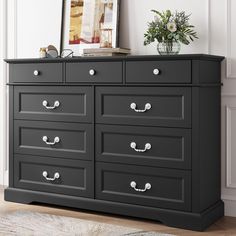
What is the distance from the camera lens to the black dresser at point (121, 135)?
318cm

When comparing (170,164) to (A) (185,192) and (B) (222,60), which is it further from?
(B) (222,60)

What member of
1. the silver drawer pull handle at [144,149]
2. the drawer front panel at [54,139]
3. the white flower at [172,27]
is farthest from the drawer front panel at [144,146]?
the white flower at [172,27]

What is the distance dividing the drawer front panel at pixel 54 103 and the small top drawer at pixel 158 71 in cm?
36

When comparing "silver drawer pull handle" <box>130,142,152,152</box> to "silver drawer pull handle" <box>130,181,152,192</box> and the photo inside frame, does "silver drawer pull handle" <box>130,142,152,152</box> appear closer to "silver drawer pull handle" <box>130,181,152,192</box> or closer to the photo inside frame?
"silver drawer pull handle" <box>130,181,152,192</box>

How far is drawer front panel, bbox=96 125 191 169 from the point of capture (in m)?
3.19

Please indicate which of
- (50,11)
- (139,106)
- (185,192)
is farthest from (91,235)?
(50,11)

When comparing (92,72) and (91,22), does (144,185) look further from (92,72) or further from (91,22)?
(91,22)

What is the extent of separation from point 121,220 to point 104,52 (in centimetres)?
A: 118

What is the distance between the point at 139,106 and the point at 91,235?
0.89 meters

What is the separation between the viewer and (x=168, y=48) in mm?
3480

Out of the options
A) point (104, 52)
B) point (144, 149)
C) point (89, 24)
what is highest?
point (89, 24)

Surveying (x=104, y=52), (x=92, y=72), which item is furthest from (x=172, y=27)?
(x=92, y=72)

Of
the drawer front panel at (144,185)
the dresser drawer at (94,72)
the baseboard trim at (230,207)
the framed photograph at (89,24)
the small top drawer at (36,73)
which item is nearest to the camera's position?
the drawer front panel at (144,185)

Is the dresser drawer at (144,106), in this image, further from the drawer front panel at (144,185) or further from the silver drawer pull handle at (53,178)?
the silver drawer pull handle at (53,178)
